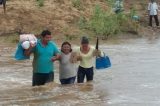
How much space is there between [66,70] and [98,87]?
4.31 ft

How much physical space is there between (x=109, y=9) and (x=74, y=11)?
2288mm

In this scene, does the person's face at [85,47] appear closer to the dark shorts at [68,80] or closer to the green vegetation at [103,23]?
the dark shorts at [68,80]

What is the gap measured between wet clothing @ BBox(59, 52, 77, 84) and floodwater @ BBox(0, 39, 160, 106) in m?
0.22

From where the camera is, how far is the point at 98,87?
12312 mm

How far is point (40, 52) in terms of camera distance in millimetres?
10680

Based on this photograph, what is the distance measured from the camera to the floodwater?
10.7 m

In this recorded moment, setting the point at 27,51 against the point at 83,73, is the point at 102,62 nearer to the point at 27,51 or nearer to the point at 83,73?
the point at 83,73

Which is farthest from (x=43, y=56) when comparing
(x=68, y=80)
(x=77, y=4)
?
(x=77, y=4)

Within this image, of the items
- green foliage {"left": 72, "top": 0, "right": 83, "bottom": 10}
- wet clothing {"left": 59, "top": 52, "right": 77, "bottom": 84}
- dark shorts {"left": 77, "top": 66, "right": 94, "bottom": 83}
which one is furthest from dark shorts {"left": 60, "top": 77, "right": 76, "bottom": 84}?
green foliage {"left": 72, "top": 0, "right": 83, "bottom": 10}

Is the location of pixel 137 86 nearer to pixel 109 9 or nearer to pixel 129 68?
pixel 129 68

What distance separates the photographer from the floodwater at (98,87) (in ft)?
35.2

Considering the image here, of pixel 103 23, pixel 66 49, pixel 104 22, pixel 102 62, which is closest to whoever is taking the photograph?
pixel 66 49

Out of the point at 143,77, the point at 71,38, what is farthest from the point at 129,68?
the point at 71,38

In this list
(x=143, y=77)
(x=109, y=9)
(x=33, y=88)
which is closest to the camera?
(x=33, y=88)
